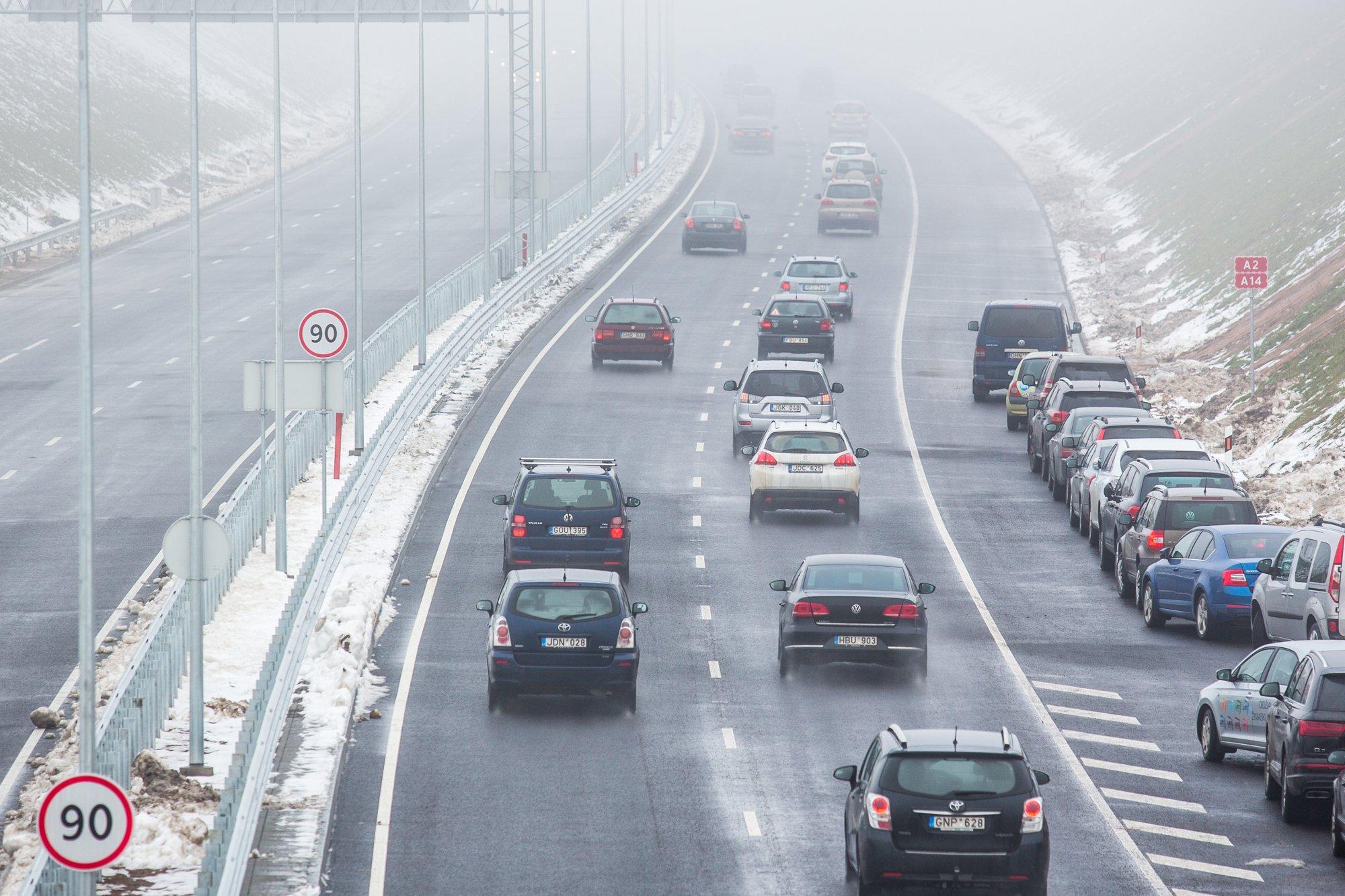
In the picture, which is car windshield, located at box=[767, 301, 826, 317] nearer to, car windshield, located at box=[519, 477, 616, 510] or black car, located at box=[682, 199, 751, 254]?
black car, located at box=[682, 199, 751, 254]

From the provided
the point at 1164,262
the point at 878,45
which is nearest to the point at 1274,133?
the point at 1164,262

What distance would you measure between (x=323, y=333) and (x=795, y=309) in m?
18.9

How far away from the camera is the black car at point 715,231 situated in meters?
65.4

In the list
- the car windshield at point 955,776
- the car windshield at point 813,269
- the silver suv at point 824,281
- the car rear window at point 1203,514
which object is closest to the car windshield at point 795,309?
the silver suv at point 824,281

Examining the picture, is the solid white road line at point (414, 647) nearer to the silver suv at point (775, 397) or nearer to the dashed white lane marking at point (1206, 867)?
the silver suv at point (775, 397)

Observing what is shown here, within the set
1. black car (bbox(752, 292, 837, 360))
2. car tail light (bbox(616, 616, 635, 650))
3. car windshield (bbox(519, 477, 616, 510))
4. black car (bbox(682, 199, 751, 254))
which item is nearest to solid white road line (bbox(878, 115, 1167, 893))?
black car (bbox(752, 292, 837, 360))

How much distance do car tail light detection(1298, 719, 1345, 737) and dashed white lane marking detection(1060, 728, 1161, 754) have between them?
3207mm

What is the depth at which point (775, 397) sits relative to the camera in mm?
37594

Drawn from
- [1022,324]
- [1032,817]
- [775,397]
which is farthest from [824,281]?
[1032,817]

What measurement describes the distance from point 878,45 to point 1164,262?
111 m

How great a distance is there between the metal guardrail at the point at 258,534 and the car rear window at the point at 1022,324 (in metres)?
11.3

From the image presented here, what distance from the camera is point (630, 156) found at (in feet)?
296

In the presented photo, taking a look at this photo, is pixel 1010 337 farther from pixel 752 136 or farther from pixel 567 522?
pixel 752 136

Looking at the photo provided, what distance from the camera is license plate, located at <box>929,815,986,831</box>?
48.1ft
